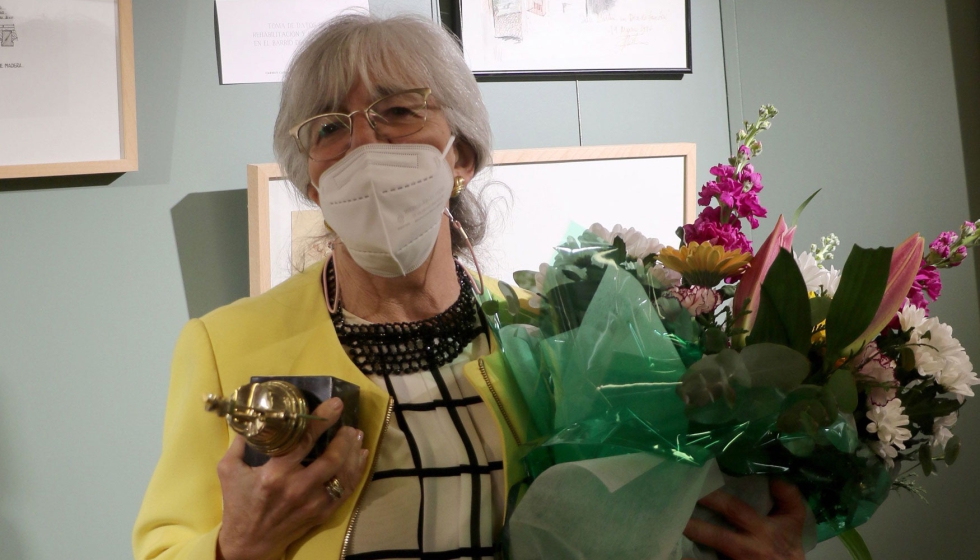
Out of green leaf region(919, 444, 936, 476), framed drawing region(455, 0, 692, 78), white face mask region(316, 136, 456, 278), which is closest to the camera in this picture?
green leaf region(919, 444, 936, 476)

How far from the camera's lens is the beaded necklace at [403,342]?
0.86 m

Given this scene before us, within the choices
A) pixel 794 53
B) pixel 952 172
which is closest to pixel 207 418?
pixel 794 53

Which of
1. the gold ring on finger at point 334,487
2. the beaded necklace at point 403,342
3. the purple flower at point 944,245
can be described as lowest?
the gold ring on finger at point 334,487

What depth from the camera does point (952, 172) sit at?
1615mm

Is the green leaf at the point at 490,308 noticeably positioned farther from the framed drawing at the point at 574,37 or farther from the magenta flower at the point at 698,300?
the framed drawing at the point at 574,37

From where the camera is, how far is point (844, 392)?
622 mm

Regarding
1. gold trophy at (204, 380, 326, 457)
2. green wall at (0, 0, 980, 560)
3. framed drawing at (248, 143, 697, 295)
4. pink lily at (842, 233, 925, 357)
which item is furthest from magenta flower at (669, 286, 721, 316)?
green wall at (0, 0, 980, 560)

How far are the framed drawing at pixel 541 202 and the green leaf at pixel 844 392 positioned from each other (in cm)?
75

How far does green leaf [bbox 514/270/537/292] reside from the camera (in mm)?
776

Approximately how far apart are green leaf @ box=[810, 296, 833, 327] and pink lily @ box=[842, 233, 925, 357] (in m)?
0.03

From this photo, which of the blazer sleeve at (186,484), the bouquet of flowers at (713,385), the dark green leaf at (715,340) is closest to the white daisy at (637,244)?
the bouquet of flowers at (713,385)

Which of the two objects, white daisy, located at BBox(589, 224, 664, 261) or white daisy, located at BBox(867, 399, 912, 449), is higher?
white daisy, located at BBox(589, 224, 664, 261)

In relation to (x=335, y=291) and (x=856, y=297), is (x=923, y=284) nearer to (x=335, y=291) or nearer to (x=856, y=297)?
(x=856, y=297)

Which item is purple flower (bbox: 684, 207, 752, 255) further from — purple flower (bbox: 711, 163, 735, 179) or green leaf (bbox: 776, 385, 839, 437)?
green leaf (bbox: 776, 385, 839, 437)
